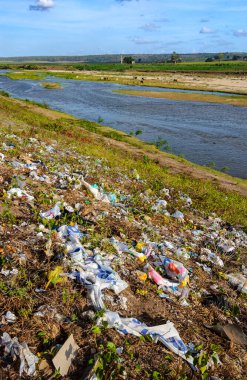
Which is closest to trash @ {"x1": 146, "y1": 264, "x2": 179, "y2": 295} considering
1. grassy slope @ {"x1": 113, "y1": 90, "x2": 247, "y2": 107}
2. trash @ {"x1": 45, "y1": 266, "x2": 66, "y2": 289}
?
trash @ {"x1": 45, "y1": 266, "x2": 66, "y2": 289}

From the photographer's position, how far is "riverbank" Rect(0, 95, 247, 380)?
3.15 meters

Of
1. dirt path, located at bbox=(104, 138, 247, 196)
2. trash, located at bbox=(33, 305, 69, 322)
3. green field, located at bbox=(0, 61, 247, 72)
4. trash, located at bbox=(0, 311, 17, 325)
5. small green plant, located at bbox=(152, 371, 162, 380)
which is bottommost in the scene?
dirt path, located at bbox=(104, 138, 247, 196)

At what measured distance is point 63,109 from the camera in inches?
1094

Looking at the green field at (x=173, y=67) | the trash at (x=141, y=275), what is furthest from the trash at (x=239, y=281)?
the green field at (x=173, y=67)

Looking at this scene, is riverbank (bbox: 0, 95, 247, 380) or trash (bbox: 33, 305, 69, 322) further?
trash (bbox: 33, 305, 69, 322)

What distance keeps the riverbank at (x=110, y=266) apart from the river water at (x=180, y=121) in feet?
24.0

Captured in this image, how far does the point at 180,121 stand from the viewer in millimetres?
24312

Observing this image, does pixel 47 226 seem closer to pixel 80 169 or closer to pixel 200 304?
pixel 200 304

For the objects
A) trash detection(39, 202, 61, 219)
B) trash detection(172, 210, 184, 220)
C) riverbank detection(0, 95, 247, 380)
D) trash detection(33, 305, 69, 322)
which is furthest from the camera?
trash detection(172, 210, 184, 220)

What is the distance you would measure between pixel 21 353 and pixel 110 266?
1746mm

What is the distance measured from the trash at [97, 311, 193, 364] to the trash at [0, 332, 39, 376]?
719mm

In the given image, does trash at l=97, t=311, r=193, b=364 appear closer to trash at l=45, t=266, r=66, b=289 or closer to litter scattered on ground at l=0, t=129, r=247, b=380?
litter scattered on ground at l=0, t=129, r=247, b=380

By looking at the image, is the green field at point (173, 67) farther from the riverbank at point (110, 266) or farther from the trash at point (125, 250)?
the trash at point (125, 250)

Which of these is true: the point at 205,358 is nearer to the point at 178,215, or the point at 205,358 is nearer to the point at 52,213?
the point at 52,213
